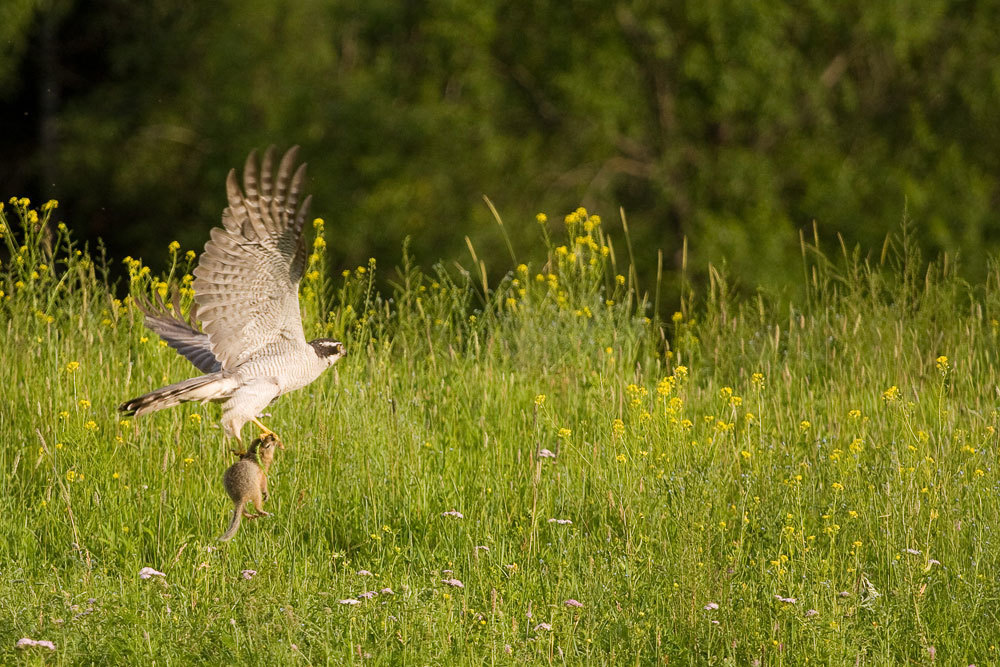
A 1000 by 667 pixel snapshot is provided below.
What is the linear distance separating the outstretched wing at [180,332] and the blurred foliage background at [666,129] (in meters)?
8.69

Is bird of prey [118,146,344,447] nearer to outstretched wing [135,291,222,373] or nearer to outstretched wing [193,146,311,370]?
outstretched wing [193,146,311,370]

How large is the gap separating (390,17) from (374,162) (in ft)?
7.28

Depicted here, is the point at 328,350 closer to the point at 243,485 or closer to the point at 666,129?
the point at 243,485

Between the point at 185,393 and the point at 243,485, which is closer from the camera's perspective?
the point at 243,485

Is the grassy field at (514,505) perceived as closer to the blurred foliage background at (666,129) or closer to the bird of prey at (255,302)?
the bird of prey at (255,302)

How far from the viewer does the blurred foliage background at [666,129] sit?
1450cm

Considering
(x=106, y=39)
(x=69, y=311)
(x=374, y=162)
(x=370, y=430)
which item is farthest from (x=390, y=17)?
(x=370, y=430)

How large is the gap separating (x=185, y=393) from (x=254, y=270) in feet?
1.79

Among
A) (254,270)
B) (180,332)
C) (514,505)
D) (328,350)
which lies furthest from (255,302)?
(514,505)

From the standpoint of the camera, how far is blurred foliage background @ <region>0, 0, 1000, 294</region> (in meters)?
14.5

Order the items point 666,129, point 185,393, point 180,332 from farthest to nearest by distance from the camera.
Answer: point 666,129 < point 180,332 < point 185,393

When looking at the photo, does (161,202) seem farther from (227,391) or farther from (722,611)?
(722,611)

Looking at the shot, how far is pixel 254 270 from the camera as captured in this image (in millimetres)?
4840

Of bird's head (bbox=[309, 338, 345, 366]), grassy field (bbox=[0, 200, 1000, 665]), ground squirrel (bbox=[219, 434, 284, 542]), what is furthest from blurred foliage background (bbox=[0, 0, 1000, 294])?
ground squirrel (bbox=[219, 434, 284, 542])
